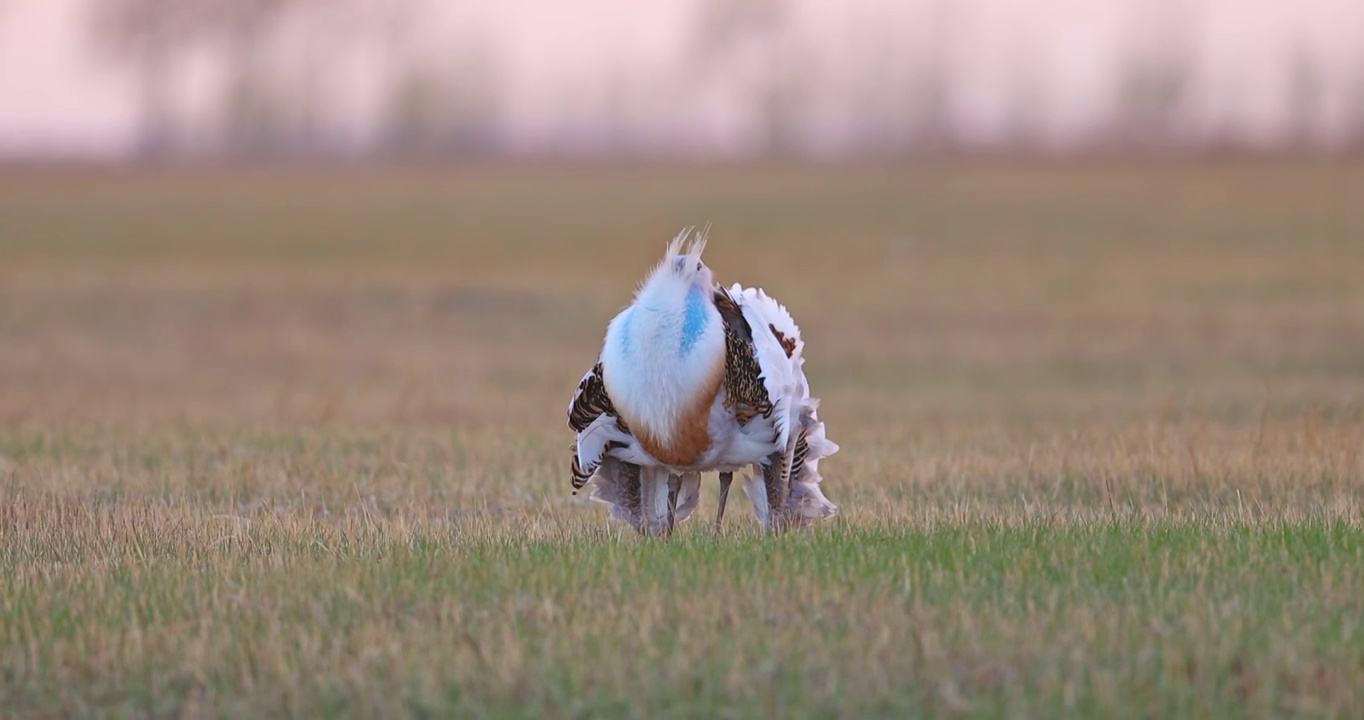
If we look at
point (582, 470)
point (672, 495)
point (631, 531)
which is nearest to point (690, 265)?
point (582, 470)

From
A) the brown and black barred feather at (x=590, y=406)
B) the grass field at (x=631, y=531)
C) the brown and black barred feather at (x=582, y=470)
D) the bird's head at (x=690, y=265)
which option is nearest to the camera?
the grass field at (x=631, y=531)

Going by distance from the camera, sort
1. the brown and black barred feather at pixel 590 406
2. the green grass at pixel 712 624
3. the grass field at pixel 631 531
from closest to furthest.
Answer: the green grass at pixel 712 624 < the grass field at pixel 631 531 < the brown and black barred feather at pixel 590 406

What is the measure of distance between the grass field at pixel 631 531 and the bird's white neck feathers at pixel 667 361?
0.49 metres

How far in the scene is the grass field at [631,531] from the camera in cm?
493

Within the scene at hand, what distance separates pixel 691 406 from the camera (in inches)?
257

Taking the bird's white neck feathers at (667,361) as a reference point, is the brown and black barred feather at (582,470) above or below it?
below

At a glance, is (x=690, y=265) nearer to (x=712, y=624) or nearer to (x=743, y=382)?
(x=743, y=382)

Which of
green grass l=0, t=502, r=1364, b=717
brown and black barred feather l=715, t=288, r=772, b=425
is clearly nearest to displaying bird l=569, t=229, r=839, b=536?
brown and black barred feather l=715, t=288, r=772, b=425

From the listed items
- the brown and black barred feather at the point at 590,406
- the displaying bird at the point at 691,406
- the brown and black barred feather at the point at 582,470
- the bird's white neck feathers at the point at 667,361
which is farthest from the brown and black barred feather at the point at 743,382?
the brown and black barred feather at the point at 582,470

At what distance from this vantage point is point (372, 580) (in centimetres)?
602

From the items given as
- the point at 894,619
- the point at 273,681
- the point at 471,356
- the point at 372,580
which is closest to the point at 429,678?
the point at 273,681

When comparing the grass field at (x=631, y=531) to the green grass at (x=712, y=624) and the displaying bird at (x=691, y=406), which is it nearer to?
the green grass at (x=712, y=624)

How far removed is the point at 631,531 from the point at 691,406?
1.27 m

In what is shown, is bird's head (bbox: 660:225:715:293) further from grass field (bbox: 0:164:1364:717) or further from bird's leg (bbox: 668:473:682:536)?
grass field (bbox: 0:164:1364:717)
